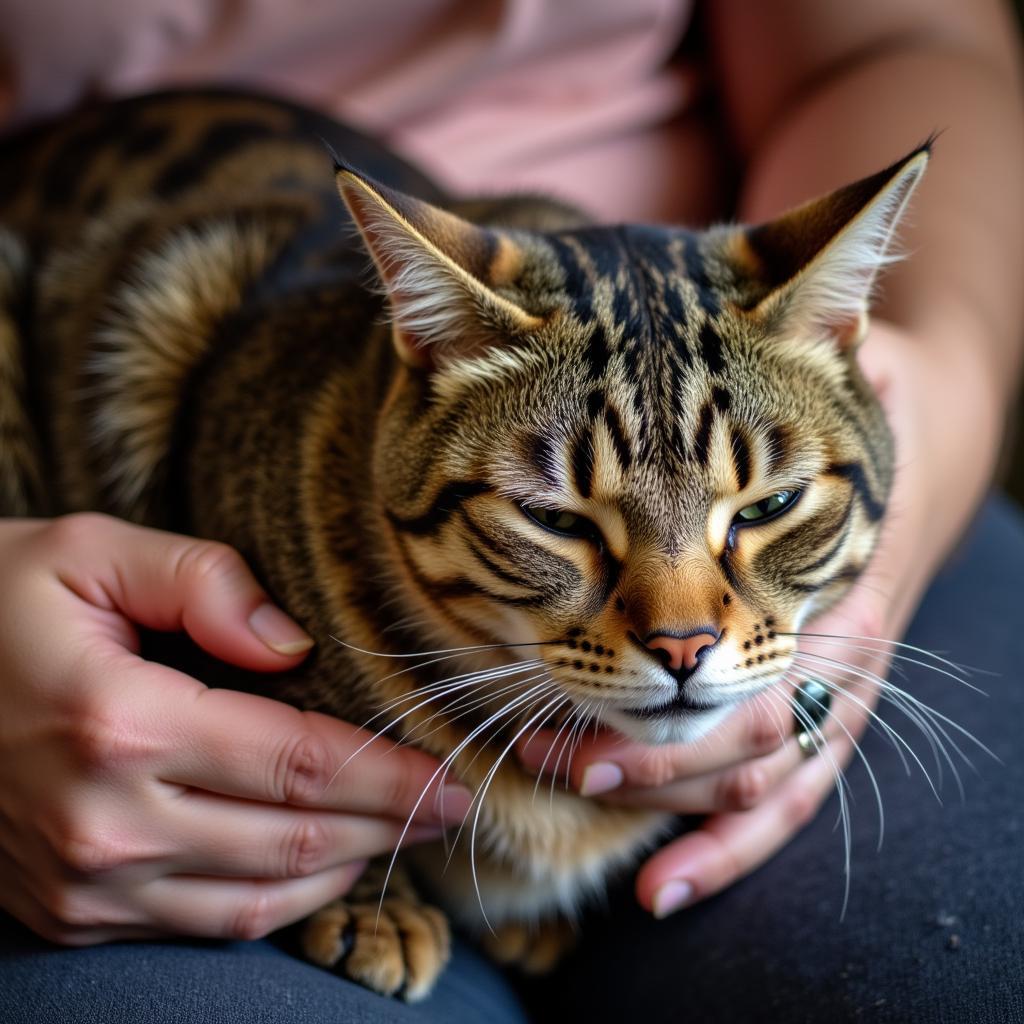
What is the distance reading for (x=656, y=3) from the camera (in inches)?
53.4

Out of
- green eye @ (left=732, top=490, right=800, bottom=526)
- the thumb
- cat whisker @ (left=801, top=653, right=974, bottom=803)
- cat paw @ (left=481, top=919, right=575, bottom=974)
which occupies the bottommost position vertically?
cat paw @ (left=481, top=919, right=575, bottom=974)

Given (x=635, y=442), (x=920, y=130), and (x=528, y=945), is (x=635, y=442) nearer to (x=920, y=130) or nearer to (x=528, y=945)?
(x=528, y=945)

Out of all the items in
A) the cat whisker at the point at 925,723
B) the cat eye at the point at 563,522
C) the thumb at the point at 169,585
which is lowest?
the cat whisker at the point at 925,723

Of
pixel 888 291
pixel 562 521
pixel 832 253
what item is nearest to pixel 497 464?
pixel 562 521

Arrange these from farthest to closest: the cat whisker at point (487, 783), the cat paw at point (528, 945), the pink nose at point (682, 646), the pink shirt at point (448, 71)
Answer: the pink shirt at point (448, 71) → the cat paw at point (528, 945) → the cat whisker at point (487, 783) → the pink nose at point (682, 646)

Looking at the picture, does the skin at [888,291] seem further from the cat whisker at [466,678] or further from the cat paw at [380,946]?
the cat paw at [380,946]

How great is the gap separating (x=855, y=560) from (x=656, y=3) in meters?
0.85

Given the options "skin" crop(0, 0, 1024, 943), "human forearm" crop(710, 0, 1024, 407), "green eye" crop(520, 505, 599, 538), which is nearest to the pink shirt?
"human forearm" crop(710, 0, 1024, 407)

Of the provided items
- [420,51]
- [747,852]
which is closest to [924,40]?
[420,51]

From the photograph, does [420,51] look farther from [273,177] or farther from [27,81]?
[27,81]

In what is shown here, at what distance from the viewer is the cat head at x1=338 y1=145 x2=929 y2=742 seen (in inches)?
30.2

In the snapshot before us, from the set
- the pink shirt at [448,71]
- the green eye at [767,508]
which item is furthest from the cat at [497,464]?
the pink shirt at [448,71]

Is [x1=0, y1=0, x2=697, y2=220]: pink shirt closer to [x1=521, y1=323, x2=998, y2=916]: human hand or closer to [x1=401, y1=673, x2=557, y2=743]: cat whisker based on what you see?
[x1=521, y1=323, x2=998, y2=916]: human hand

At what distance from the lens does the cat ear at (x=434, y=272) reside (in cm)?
75
